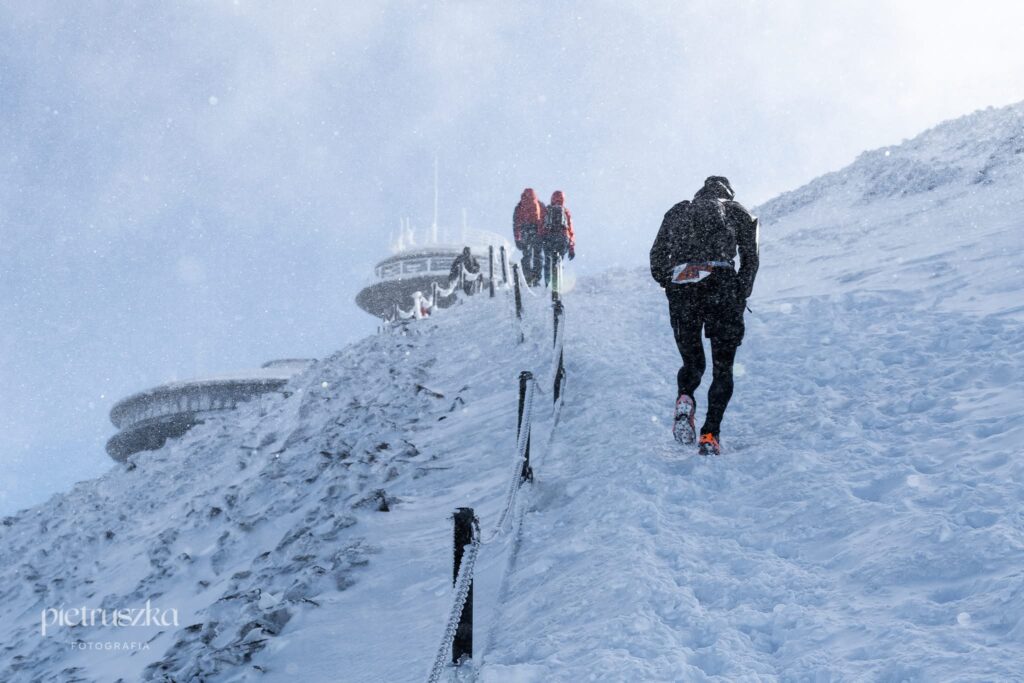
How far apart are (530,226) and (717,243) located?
11.6 metres

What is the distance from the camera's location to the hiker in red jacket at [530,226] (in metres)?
17.2

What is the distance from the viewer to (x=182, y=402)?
154 ft

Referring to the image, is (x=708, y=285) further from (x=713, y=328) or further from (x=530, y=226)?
(x=530, y=226)

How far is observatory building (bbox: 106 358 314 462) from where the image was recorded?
4672 cm

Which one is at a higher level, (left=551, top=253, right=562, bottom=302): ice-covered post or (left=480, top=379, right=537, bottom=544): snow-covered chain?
(left=551, top=253, right=562, bottom=302): ice-covered post

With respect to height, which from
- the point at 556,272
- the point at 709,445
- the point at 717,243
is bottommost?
the point at 709,445

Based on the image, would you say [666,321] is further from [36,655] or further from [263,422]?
[36,655]

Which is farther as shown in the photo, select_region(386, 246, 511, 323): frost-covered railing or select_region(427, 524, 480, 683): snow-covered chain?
select_region(386, 246, 511, 323): frost-covered railing

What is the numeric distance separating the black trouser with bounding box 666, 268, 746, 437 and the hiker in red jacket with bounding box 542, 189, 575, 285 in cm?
1077

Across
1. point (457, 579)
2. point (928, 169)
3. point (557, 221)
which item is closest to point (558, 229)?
point (557, 221)

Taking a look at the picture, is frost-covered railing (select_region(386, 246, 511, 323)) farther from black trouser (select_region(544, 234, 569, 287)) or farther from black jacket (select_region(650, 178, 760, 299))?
black jacket (select_region(650, 178, 760, 299))

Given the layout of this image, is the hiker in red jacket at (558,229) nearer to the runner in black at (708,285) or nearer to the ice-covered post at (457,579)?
the runner in black at (708,285)

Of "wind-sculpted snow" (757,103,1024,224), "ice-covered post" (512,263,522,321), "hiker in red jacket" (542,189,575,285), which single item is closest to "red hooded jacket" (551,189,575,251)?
"hiker in red jacket" (542,189,575,285)

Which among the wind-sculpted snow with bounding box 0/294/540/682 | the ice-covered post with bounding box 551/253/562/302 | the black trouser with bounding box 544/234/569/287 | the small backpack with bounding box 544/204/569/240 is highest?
the small backpack with bounding box 544/204/569/240
